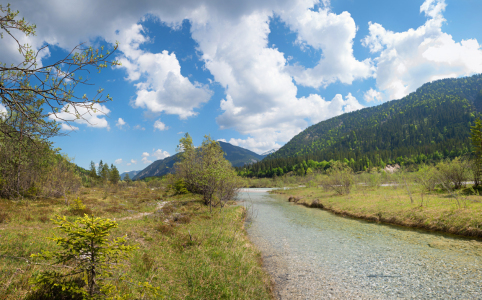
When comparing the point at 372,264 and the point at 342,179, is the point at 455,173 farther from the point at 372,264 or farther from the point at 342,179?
the point at 372,264

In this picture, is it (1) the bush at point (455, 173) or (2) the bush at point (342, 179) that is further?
(2) the bush at point (342, 179)

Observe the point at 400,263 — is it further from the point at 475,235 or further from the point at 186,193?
the point at 186,193

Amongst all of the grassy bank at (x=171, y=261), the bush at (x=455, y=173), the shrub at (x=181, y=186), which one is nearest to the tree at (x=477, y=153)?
the bush at (x=455, y=173)

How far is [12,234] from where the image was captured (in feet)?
→ 30.1

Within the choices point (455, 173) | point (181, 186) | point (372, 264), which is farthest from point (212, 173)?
point (455, 173)

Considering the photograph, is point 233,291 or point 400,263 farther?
point 400,263

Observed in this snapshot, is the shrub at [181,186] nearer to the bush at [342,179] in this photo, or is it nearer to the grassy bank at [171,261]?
the grassy bank at [171,261]

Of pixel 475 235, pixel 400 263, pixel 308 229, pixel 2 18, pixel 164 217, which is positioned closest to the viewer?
pixel 2 18

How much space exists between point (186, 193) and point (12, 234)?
30171 mm

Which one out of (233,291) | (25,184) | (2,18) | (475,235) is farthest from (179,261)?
(25,184)

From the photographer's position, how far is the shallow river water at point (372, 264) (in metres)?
8.65

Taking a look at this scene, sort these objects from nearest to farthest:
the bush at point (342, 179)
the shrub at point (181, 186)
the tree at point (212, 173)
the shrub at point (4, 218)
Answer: the shrub at point (4, 218), the tree at point (212, 173), the shrub at point (181, 186), the bush at point (342, 179)

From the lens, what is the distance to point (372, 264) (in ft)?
36.9

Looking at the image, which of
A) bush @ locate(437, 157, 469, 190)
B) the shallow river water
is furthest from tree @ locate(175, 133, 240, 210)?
bush @ locate(437, 157, 469, 190)
